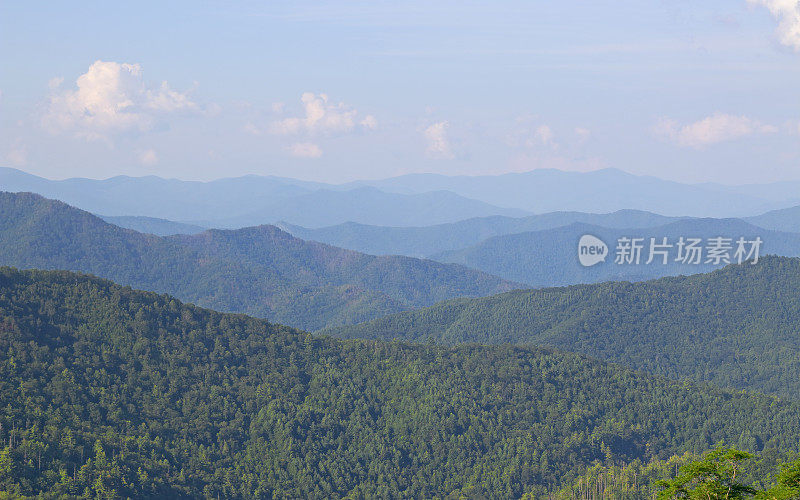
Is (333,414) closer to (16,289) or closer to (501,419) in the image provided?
(501,419)

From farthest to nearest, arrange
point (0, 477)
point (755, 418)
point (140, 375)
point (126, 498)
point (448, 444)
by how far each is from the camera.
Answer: point (755, 418) < point (448, 444) < point (140, 375) < point (126, 498) < point (0, 477)

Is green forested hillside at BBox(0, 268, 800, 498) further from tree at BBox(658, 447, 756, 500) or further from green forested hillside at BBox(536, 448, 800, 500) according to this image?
tree at BBox(658, 447, 756, 500)

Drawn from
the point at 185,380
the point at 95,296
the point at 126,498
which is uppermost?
the point at 95,296

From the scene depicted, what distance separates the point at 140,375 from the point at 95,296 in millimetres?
19244

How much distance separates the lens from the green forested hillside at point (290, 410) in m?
117

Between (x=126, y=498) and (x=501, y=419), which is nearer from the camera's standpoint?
(x=126, y=498)

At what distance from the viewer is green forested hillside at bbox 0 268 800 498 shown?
382 ft

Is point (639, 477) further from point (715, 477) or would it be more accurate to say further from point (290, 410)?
point (715, 477)

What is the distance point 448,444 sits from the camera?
144 metres

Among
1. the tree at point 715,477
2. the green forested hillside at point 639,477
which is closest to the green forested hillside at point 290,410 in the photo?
the green forested hillside at point 639,477

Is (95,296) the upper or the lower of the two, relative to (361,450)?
upper

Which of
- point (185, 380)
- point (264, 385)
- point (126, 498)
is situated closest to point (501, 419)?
point (264, 385)

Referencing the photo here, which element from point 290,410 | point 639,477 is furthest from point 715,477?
point 290,410

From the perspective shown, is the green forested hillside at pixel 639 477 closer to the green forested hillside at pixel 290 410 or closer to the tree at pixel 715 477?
the green forested hillside at pixel 290 410
